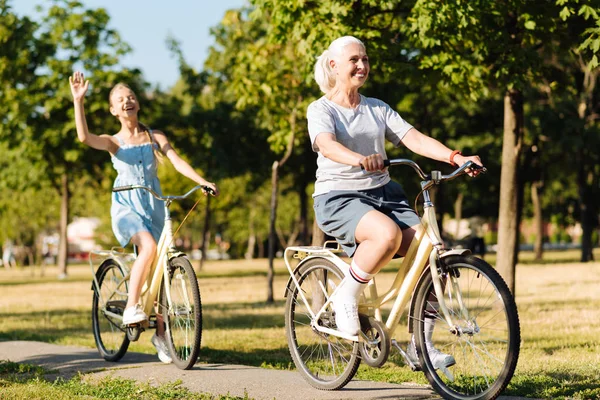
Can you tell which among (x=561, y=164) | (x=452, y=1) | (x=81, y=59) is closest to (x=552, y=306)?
(x=452, y=1)

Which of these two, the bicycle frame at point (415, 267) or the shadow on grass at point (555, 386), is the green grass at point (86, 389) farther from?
the shadow on grass at point (555, 386)

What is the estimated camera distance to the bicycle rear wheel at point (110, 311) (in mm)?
7727

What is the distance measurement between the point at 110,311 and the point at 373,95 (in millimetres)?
16503

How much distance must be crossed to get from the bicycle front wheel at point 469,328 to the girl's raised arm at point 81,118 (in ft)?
10.4

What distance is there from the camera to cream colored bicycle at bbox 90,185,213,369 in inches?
265

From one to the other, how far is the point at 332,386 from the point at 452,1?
591cm

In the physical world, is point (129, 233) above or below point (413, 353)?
above

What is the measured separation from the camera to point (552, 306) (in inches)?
561

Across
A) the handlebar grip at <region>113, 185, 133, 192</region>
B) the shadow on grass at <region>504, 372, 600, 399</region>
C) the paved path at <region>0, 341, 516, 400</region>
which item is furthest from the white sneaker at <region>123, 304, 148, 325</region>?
the shadow on grass at <region>504, 372, 600, 399</region>

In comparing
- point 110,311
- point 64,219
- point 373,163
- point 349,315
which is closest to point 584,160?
point 64,219

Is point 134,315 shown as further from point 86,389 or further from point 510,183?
point 510,183

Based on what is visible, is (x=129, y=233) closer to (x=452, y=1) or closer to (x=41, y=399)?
(x=41, y=399)

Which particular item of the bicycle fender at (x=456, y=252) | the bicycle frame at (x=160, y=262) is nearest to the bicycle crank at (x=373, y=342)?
the bicycle fender at (x=456, y=252)

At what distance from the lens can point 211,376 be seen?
21.1 ft
